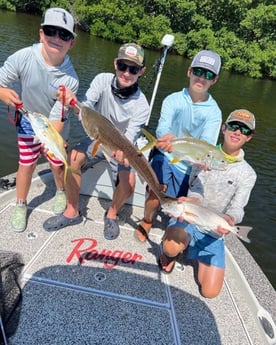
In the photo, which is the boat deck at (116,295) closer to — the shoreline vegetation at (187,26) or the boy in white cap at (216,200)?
the boy in white cap at (216,200)

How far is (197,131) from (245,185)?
2.89ft

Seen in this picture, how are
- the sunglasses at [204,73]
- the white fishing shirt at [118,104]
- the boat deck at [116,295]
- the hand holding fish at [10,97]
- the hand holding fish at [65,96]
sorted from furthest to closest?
1. the white fishing shirt at [118,104]
2. the sunglasses at [204,73]
3. the hand holding fish at [65,96]
4. the hand holding fish at [10,97]
5. the boat deck at [116,295]

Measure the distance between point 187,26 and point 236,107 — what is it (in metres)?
25.3

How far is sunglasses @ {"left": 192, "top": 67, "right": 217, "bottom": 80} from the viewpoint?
12.8 ft

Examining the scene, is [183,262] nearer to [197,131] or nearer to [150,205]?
[150,205]

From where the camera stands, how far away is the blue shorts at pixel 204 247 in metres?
3.73

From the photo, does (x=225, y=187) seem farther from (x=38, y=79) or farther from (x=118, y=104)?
(x=38, y=79)

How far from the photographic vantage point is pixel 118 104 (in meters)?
4.14

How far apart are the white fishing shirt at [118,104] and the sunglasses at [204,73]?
69 centimetres

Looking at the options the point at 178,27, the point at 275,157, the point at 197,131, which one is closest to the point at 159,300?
the point at 197,131

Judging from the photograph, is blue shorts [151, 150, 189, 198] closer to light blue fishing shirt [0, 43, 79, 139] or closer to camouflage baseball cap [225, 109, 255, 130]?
camouflage baseball cap [225, 109, 255, 130]

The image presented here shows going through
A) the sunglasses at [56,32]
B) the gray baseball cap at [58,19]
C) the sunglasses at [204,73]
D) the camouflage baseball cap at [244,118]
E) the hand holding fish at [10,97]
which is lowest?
the hand holding fish at [10,97]

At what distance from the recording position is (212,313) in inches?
135

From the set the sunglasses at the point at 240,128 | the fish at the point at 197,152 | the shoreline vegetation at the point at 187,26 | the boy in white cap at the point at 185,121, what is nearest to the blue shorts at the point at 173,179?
the boy in white cap at the point at 185,121
